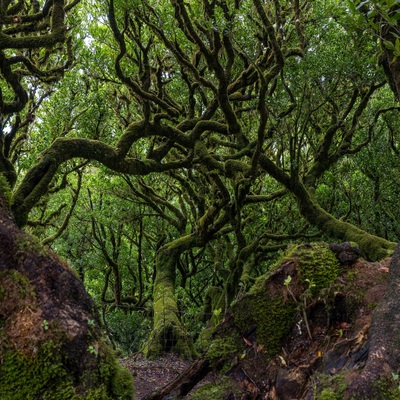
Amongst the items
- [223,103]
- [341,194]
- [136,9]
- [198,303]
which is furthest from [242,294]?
[198,303]

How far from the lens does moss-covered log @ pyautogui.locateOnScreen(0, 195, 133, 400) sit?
3799 mm

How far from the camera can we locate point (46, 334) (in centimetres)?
392

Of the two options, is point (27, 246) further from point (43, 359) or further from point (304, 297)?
point (304, 297)

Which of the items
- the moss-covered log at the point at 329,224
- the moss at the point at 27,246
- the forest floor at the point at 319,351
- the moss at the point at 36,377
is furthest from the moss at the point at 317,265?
the moss-covered log at the point at 329,224

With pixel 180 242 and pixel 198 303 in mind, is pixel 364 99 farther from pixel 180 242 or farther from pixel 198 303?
pixel 198 303

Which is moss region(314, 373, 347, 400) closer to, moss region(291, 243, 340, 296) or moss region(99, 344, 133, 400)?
moss region(291, 243, 340, 296)

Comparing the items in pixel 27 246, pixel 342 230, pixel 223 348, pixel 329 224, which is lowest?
pixel 223 348

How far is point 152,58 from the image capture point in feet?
43.0

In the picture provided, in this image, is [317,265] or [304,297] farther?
[317,265]

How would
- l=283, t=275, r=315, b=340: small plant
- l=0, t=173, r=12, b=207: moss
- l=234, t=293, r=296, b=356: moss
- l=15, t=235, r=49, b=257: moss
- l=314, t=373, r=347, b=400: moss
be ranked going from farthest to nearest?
l=0, t=173, r=12, b=207: moss → l=234, t=293, r=296, b=356: moss → l=283, t=275, r=315, b=340: small plant → l=15, t=235, r=49, b=257: moss → l=314, t=373, r=347, b=400: moss

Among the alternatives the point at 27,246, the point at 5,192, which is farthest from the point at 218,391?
the point at 5,192

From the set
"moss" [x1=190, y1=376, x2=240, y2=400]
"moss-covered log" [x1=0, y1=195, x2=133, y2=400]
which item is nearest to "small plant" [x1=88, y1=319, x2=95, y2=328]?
"moss-covered log" [x1=0, y1=195, x2=133, y2=400]

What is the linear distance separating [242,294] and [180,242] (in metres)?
9.20

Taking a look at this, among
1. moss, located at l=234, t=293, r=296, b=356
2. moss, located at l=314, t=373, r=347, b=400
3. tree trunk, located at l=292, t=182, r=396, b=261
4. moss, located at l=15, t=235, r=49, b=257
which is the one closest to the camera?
moss, located at l=314, t=373, r=347, b=400
